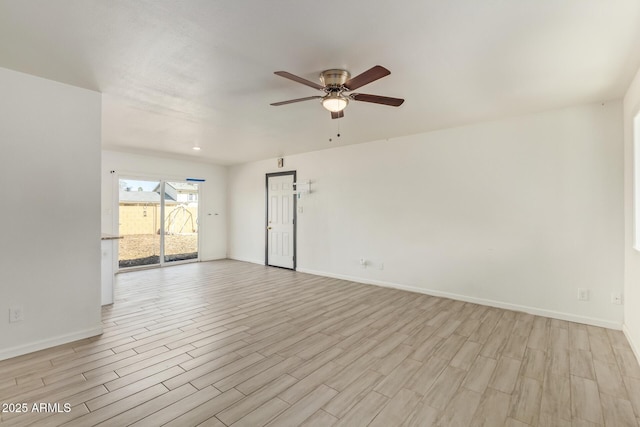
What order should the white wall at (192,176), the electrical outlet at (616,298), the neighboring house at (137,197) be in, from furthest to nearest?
1. the neighboring house at (137,197)
2. the white wall at (192,176)
3. the electrical outlet at (616,298)

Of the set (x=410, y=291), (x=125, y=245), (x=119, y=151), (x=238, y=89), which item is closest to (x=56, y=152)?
(x=238, y=89)

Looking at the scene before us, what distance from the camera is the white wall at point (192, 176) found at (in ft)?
19.7

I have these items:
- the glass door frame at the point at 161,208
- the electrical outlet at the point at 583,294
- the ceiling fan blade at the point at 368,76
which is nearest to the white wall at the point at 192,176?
the glass door frame at the point at 161,208

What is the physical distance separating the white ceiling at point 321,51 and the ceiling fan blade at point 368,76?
7.7 inches

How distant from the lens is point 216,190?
7832mm

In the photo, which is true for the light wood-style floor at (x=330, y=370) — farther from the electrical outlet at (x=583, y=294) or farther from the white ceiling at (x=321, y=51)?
the white ceiling at (x=321, y=51)

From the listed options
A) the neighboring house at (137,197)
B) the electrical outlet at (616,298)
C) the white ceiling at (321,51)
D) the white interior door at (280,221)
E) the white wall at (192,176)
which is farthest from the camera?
the white interior door at (280,221)

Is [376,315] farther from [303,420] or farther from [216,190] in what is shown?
[216,190]

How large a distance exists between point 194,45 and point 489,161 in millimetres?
3787

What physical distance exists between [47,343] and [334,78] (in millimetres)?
3604

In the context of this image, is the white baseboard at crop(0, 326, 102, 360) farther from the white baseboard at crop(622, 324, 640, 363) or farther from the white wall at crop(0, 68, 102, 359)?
the white baseboard at crop(622, 324, 640, 363)

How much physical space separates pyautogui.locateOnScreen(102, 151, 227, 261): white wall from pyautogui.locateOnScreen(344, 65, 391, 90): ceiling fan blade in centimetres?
571

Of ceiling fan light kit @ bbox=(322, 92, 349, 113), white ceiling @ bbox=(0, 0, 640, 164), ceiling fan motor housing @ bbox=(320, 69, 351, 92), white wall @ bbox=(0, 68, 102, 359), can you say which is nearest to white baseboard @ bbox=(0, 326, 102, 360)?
white wall @ bbox=(0, 68, 102, 359)

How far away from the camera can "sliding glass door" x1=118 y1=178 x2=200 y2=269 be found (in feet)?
20.9
